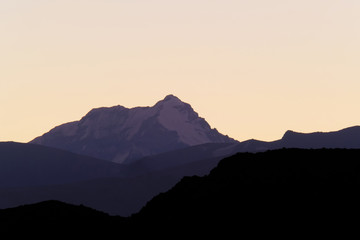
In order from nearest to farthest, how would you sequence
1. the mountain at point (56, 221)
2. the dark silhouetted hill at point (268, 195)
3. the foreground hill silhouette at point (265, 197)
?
the foreground hill silhouette at point (265, 197)
the dark silhouetted hill at point (268, 195)
the mountain at point (56, 221)

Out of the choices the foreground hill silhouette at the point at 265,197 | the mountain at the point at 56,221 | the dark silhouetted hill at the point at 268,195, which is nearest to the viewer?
the foreground hill silhouette at the point at 265,197

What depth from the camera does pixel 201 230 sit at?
67.7m

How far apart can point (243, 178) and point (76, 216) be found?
20.1m

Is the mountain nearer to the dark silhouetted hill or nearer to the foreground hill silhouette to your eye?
the foreground hill silhouette

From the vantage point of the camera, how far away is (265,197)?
70.7 m

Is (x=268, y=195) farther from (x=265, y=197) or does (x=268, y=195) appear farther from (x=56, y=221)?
(x=56, y=221)

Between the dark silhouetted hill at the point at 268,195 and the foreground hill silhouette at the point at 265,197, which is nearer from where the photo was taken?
the foreground hill silhouette at the point at 265,197

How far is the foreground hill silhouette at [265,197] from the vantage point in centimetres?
6550

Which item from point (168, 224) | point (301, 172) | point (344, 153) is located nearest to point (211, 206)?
point (168, 224)

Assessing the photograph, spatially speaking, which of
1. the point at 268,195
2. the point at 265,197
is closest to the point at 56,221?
the point at 265,197

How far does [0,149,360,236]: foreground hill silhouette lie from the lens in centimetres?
6550

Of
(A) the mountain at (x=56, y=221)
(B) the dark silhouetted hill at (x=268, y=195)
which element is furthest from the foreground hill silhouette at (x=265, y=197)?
(A) the mountain at (x=56, y=221)

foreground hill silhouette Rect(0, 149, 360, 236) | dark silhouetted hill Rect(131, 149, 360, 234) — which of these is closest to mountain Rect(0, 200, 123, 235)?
foreground hill silhouette Rect(0, 149, 360, 236)

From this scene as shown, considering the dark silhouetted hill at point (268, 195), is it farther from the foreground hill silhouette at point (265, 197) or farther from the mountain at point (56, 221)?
the mountain at point (56, 221)
